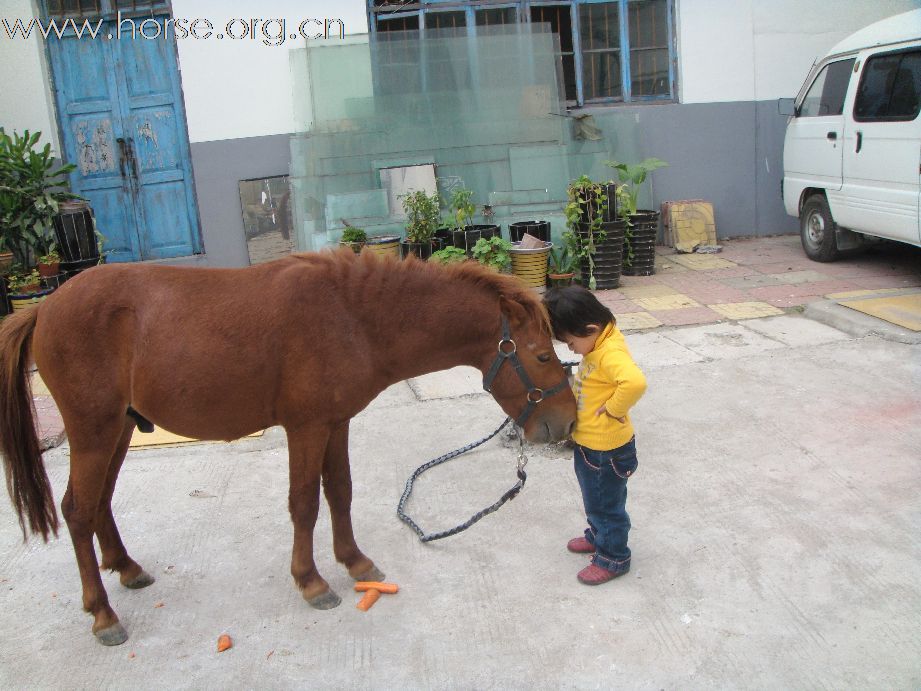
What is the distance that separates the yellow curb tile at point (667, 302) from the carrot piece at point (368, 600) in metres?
4.91

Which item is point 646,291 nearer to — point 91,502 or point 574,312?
point 574,312

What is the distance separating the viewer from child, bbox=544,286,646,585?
10.5ft

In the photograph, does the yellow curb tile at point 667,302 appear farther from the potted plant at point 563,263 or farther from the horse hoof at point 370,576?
the horse hoof at point 370,576

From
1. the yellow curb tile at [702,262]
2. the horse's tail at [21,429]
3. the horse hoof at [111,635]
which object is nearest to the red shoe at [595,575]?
the horse hoof at [111,635]

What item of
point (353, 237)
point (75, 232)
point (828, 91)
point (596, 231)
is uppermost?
point (828, 91)

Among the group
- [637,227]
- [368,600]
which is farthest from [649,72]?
[368,600]

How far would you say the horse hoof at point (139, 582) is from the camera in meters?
3.71

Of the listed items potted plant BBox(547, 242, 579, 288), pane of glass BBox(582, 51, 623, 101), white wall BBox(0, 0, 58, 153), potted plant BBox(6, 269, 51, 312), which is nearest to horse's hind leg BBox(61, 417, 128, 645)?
potted plant BBox(6, 269, 51, 312)

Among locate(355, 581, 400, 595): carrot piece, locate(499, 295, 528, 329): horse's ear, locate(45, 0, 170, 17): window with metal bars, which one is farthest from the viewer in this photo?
locate(45, 0, 170, 17): window with metal bars

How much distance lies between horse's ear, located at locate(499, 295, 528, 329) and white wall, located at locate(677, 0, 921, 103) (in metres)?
7.92

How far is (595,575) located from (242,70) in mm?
7562

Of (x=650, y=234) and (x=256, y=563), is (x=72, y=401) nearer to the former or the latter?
(x=256, y=563)

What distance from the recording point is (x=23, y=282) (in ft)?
26.0

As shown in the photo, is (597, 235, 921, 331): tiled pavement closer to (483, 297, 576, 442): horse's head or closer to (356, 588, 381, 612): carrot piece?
(483, 297, 576, 442): horse's head
